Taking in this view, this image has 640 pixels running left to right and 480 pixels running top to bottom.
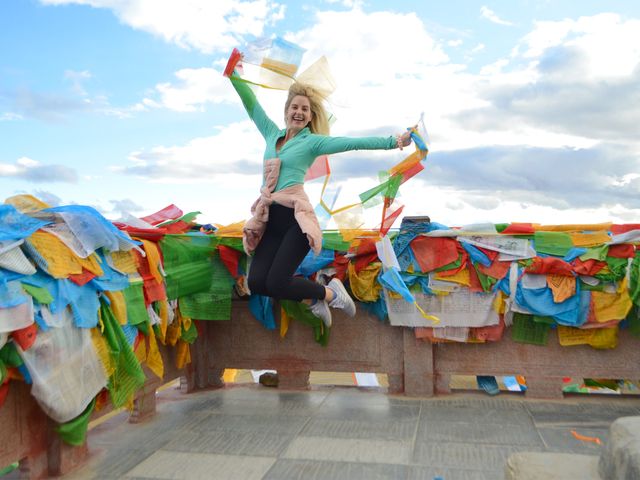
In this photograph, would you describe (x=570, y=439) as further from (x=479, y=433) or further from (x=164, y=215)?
(x=164, y=215)

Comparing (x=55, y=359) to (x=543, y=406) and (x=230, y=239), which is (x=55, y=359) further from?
(x=543, y=406)

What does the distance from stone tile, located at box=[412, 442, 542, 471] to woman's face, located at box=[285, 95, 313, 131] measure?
2149mm

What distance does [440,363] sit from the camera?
15.9ft

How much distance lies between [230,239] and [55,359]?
1.96 m

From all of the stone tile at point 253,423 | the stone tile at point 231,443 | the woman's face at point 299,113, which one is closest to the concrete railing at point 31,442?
the stone tile at point 231,443

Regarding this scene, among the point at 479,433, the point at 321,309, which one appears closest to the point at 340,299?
the point at 321,309

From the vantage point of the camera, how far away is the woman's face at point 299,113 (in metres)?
4.05

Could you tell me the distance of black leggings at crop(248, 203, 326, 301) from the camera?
400 centimetres

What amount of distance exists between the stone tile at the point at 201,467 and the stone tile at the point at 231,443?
8 centimetres

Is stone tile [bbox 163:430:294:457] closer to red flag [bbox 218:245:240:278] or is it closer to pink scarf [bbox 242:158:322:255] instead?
pink scarf [bbox 242:158:322:255]

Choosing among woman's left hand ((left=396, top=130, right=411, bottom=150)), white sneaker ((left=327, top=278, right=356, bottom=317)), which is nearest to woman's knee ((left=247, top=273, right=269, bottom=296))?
white sneaker ((left=327, top=278, right=356, bottom=317))

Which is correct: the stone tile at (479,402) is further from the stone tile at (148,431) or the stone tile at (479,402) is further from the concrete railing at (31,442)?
the concrete railing at (31,442)

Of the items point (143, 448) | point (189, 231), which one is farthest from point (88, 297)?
point (189, 231)

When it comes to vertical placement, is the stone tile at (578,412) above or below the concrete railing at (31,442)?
below
